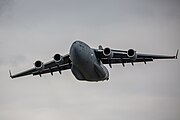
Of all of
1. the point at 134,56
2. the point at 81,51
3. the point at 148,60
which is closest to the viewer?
the point at 81,51

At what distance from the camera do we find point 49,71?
36812 mm

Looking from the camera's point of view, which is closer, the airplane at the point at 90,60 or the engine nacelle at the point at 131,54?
the airplane at the point at 90,60

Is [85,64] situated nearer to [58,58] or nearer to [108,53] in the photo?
[108,53]

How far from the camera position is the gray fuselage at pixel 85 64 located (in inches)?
1177

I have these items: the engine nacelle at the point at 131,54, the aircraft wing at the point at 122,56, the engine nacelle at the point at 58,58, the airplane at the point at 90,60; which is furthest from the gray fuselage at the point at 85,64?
the engine nacelle at the point at 131,54

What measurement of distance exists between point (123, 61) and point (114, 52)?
1.93 m

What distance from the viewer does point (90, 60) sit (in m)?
30.7

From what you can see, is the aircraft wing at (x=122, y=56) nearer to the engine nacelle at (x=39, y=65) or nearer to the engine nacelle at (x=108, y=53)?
the engine nacelle at (x=108, y=53)

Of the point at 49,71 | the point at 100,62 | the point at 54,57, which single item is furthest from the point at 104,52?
the point at 49,71

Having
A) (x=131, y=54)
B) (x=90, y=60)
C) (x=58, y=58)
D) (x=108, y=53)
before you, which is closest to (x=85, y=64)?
(x=90, y=60)

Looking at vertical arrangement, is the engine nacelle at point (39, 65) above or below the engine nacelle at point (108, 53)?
below

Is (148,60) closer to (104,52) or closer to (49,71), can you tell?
(104,52)

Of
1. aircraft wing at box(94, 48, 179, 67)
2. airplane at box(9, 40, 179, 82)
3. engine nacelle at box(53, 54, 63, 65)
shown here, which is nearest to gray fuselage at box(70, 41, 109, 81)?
airplane at box(9, 40, 179, 82)

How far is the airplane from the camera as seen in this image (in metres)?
30.1
